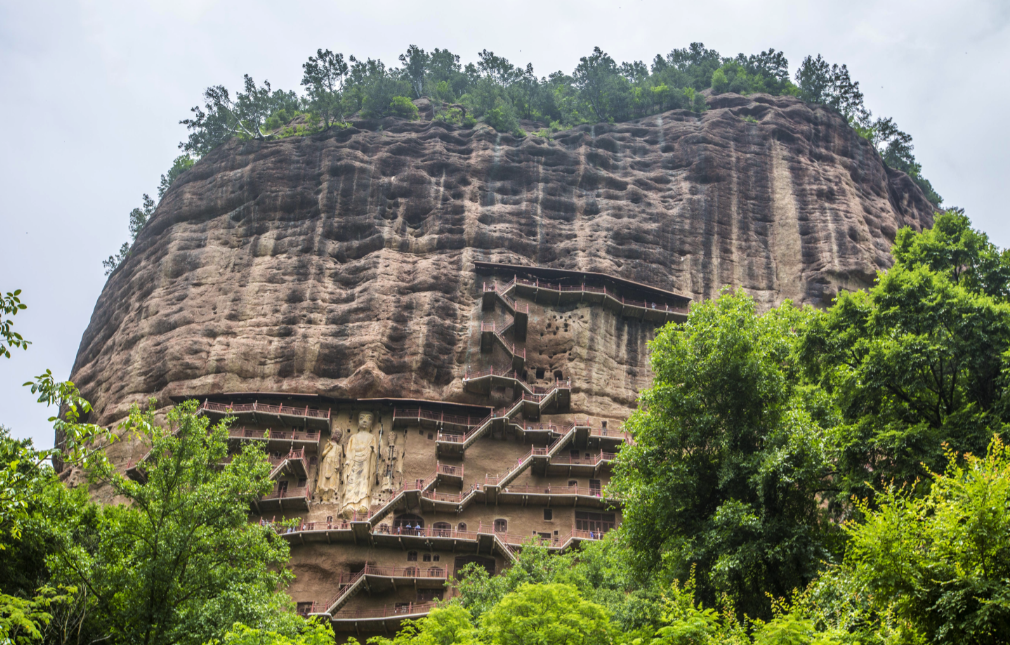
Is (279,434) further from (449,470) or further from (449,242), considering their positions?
(449,242)

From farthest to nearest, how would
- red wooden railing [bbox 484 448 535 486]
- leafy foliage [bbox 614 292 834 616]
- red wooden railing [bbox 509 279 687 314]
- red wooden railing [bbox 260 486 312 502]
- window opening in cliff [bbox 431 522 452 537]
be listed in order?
red wooden railing [bbox 509 279 687 314]
red wooden railing [bbox 484 448 535 486]
red wooden railing [bbox 260 486 312 502]
window opening in cliff [bbox 431 522 452 537]
leafy foliage [bbox 614 292 834 616]

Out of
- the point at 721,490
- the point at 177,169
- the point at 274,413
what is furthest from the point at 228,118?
the point at 721,490

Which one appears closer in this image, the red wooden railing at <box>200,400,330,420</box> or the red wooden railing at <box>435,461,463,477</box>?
the red wooden railing at <box>435,461,463,477</box>

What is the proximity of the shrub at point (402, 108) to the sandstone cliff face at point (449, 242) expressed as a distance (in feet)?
7.78

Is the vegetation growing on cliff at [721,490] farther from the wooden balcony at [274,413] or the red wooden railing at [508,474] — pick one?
the wooden balcony at [274,413]

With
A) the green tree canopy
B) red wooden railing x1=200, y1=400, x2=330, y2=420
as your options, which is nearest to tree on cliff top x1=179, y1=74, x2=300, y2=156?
red wooden railing x1=200, y1=400, x2=330, y2=420

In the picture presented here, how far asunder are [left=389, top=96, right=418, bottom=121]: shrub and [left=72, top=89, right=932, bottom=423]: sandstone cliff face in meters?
2.37

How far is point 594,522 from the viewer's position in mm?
39062

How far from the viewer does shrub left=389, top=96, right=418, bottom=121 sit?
189 feet

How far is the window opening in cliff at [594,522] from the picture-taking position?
38906 mm

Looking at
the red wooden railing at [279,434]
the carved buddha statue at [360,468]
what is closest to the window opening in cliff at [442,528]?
the carved buddha statue at [360,468]

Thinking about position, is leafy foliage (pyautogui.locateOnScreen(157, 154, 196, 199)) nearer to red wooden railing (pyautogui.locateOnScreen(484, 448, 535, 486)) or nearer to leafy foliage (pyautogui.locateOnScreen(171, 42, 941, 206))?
leafy foliage (pyautogui.locateOnScreen(171, 42, 941, 206))

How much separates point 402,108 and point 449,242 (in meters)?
14.8

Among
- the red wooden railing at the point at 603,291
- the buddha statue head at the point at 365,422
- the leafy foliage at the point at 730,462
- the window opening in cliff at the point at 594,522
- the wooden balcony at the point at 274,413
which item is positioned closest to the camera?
the leafy foliage at the point at 730,462
